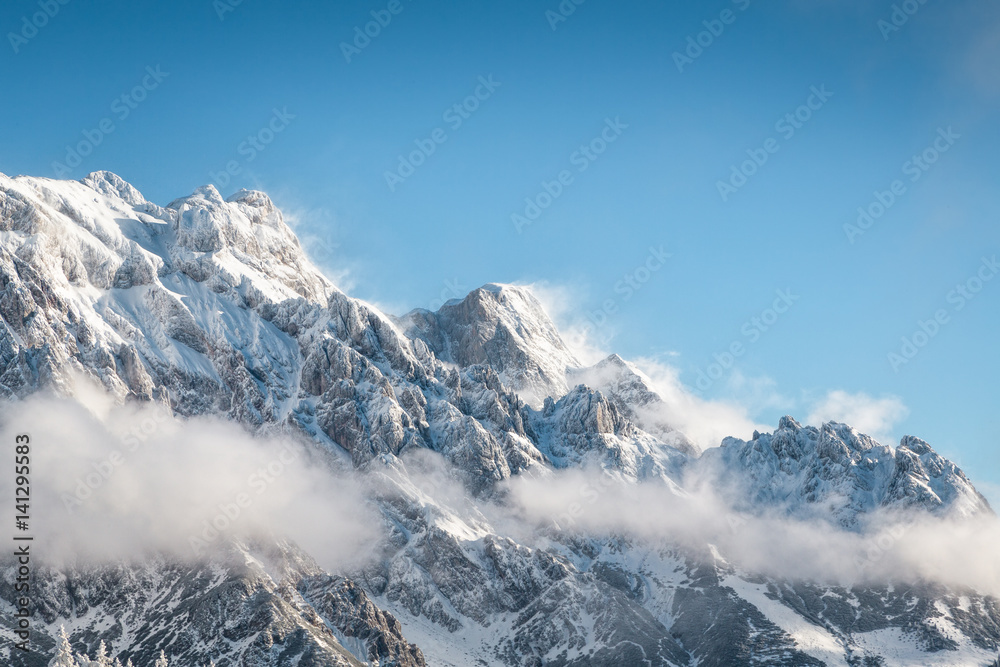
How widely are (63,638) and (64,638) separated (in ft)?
1.71

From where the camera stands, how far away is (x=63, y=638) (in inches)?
7849

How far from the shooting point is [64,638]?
19988 cm
